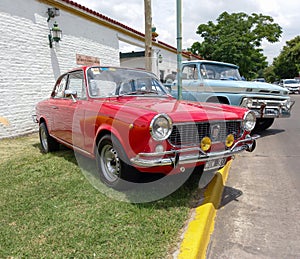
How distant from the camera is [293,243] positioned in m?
2.50

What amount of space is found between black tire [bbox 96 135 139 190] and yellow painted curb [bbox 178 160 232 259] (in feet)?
2.81

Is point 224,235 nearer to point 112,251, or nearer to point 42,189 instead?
point 112,251

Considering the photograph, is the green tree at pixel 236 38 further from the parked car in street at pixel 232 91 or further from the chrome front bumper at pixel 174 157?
the chrome front bumper at pixel 174 157

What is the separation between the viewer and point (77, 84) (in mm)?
4453

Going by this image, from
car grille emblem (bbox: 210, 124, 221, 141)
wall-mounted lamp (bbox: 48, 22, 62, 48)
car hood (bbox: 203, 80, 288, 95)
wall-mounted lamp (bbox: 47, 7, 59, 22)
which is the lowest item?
car grille emblem (bbox: 210, 124, 221, 141)

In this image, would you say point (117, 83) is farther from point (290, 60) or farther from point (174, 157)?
point (290, 60)

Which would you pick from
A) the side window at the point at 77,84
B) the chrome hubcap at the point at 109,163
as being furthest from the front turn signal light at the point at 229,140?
the side window at the point at 77,84

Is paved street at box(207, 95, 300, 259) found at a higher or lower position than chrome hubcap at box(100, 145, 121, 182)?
lower

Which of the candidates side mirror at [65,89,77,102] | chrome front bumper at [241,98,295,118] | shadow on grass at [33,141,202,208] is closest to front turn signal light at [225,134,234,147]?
shadow on grass at [33,141,202,208]

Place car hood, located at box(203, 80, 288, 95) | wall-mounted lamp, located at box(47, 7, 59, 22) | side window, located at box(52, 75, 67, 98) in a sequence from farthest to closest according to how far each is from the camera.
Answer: wall-mounted lamp, located at box(47, 7, 59, 22)
car hood, located at box(203, 80, 288, 95)
side window, located at box(52, 75, 67, 98)

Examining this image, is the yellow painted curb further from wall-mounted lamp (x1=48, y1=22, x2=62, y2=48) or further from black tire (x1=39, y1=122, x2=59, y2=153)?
wall-mounted lamp (x1=48, y1=22, x2=62, y2=48)

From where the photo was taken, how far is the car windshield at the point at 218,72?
731 cm

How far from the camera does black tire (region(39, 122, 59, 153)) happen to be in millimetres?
5340

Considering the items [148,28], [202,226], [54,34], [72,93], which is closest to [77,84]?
[72,93]
